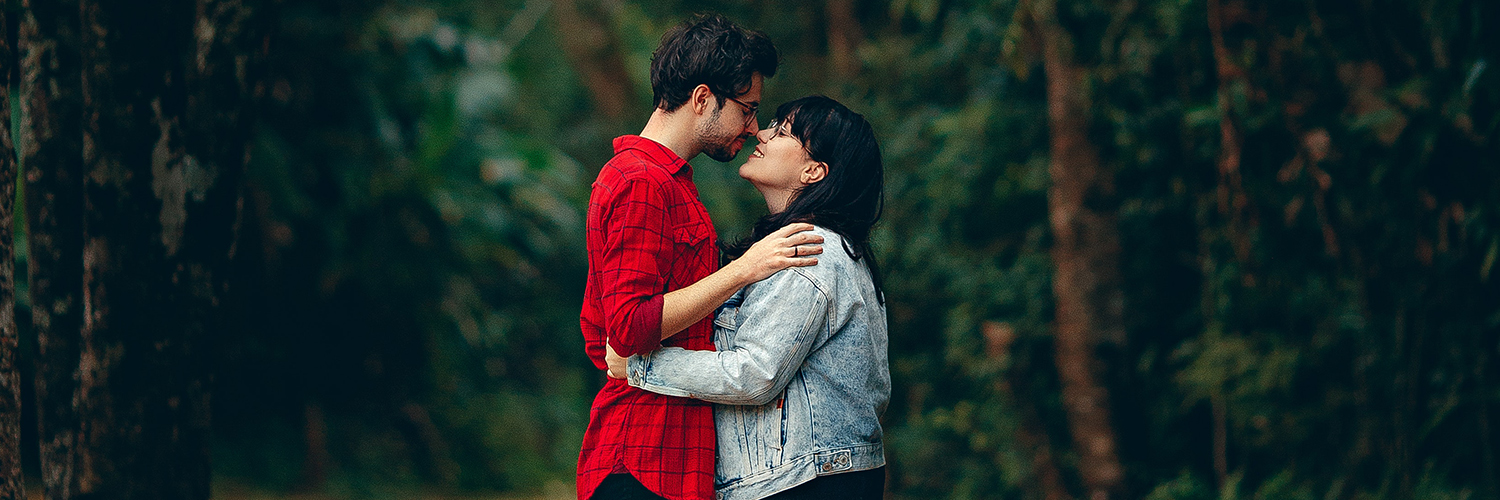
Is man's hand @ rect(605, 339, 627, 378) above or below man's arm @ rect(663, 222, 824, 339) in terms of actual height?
below

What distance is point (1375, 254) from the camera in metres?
4.32

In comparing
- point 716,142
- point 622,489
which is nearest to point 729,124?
point 716,142

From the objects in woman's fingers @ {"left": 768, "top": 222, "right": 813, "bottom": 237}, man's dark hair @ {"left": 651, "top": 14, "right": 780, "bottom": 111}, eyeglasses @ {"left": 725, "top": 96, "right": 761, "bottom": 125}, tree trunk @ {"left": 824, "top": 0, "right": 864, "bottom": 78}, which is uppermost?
tree trunk @ {"left": 824, "top": 0, "right": 864, "bottom": 78}

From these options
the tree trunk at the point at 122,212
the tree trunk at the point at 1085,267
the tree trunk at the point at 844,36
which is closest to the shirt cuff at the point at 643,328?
the tree trunk at the point at 122,212

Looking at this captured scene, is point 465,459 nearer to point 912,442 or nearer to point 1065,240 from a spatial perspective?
point 912,442

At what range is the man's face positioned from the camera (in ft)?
7.04

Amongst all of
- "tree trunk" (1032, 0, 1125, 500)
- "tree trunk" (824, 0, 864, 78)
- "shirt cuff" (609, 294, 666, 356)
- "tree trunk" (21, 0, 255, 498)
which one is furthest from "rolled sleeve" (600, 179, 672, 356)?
"tree trunk" (824, 0, 864, 78)

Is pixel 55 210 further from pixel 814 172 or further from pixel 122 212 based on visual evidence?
pixel 814 172

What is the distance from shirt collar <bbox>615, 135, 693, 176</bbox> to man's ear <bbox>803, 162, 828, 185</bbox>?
0.22 meters

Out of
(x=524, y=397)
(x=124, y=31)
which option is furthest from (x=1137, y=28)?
(x=524, y=397)

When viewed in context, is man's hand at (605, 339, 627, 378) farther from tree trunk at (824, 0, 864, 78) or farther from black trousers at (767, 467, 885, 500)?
tree trunk at (824, 0, 864, 78)

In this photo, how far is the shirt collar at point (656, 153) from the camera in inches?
82.5

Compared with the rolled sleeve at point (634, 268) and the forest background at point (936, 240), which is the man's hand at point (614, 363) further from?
the forest background at point (936, 240)

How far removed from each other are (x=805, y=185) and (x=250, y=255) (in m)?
5.80
